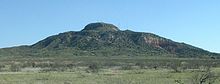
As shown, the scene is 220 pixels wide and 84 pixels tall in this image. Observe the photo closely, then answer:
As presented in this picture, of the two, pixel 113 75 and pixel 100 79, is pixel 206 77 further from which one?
pixel 113 75

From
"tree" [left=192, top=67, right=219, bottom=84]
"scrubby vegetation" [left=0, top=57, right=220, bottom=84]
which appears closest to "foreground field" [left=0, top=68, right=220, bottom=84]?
"scrubby vegetation" [left=0, top=57, right=220, bottom=84]

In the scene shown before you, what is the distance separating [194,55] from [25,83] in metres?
147

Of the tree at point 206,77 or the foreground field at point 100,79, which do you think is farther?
the foreground field at point 100,79

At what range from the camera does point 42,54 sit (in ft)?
619

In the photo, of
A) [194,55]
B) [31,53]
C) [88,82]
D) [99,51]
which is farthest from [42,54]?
[88,82]

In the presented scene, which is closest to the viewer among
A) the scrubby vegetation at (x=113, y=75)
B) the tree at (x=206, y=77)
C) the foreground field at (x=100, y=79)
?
the tree at (x=206, y=77)

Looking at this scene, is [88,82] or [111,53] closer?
[88,82]

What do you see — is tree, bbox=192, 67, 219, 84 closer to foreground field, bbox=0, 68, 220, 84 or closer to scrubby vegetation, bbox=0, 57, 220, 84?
scrubby vegetation, bbox=0, 57, 220, 84

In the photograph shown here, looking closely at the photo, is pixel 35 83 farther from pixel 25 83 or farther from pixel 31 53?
pixel 31 53

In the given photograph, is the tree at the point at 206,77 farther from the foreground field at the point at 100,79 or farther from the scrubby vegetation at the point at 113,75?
the foreground field at the point at 100,79

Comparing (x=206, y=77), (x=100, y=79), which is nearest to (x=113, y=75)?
(x=100, y=79)

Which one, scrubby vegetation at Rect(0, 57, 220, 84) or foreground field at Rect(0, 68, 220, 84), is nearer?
scrubby vegetation at Rect(0, 57, 220, 84)

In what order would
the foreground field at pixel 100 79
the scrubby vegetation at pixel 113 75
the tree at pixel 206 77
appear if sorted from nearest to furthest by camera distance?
the tree at pixel 206 77, the scrubby vegetation at pixel 113 75, the foreground field at pixel 100 79

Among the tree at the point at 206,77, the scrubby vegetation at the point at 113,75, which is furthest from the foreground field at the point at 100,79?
the tree at the point at 206,77
